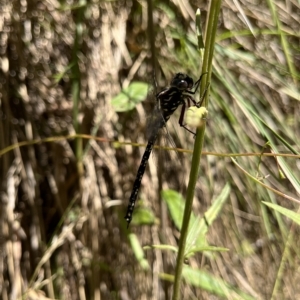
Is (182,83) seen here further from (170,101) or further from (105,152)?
(105,152)

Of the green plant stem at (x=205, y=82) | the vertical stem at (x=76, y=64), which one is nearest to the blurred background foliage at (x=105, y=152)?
the vertical stem at (x=76, y=64)

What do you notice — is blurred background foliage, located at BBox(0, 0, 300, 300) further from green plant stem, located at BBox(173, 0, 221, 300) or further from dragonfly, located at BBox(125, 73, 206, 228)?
green plant stem, located at BBox(173, 0, 221, 300)

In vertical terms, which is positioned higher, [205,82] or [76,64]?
[205,82]

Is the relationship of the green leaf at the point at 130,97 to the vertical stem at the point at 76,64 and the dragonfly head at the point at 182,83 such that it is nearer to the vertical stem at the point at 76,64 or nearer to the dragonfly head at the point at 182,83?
the vertical stem at the point at 76,64

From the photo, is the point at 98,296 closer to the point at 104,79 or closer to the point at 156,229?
the point at 156,229

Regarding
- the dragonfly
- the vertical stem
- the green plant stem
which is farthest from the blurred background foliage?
the green plant stem

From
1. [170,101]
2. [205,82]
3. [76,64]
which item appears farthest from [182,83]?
[76,64]
